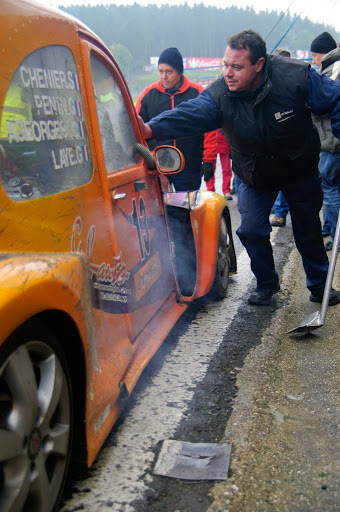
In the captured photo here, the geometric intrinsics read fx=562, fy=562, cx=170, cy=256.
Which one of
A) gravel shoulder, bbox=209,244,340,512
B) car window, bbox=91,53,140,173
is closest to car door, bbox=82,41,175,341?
car window, bbox=91,53,140,173

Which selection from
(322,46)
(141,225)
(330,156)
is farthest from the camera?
(322,46)

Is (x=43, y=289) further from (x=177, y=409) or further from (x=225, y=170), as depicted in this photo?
(x=225, y=170)

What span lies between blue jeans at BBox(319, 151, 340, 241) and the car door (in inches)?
107

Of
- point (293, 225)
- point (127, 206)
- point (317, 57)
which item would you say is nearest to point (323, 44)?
point (317, 57)

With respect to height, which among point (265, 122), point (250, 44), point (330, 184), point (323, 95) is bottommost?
point (330, 184)

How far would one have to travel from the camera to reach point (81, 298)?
1.95m

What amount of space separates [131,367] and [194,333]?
1.24 meters

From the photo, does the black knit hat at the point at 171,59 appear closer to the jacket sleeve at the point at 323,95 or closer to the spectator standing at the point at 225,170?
the jacket sleeve at the point at 323,95

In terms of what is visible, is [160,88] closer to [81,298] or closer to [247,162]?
[247,162]

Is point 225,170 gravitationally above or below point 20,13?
below

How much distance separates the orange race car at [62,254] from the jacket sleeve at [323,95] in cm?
129

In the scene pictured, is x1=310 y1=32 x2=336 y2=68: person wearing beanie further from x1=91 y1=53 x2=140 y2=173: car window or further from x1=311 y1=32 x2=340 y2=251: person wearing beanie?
x1=91 y1=53 x2=140 y2=173: car window

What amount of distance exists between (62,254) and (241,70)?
227cm

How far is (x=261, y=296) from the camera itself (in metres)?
4.38
